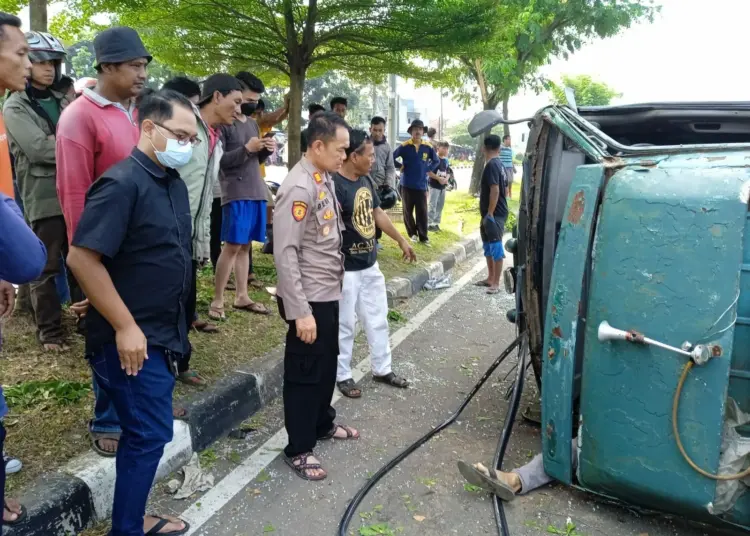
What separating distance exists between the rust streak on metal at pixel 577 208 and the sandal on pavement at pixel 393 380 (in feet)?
6.42

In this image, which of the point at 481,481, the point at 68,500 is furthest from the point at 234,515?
the point at 481,481

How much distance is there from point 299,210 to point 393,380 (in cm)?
165

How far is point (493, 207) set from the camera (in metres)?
6.43

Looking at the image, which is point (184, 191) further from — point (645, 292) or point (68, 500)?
point (645, 292)

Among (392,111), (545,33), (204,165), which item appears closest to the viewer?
(204,165)

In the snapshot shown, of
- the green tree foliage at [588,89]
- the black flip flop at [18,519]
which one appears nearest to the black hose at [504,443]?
the black flip flop at [18,519]

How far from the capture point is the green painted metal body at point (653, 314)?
2.03 m

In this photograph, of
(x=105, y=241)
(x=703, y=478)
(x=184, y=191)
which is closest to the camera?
(x=105, y=241)

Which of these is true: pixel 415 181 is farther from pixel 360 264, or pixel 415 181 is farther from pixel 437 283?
pixel 360 264

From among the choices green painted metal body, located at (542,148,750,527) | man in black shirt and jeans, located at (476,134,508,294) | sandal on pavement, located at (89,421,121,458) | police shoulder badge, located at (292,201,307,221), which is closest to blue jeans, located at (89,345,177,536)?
sandal on pavement, located at (89,421,121,458)

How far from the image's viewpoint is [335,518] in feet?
8.51

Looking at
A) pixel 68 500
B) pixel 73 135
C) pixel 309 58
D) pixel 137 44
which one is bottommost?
pixel 68 500

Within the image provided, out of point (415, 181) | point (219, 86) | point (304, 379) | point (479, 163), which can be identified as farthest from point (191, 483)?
point (479, 163)

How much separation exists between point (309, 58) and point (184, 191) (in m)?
4.42
